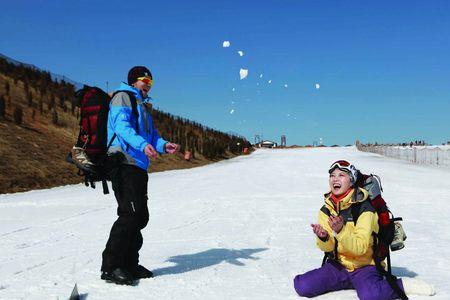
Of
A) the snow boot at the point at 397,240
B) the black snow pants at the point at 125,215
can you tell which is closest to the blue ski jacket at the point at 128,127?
the black snow pants at the point at 125,215

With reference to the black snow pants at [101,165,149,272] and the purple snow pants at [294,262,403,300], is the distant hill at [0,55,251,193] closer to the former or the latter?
the black snow pants at [101,165,149,272]

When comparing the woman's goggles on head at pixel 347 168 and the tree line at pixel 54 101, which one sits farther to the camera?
the tree line at pixel 54 101

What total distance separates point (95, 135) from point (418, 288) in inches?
116

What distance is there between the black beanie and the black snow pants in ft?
2.85

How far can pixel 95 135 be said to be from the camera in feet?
14.1

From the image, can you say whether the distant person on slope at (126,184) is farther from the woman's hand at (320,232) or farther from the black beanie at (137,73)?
the woman's hand at (320,232)

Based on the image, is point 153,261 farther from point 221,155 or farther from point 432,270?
point 221,155

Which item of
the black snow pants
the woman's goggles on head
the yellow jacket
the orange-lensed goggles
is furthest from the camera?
the orange-lensed goggles

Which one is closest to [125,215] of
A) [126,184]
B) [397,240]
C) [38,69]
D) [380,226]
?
[126,184]

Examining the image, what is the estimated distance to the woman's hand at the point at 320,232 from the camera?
3530 millimetres

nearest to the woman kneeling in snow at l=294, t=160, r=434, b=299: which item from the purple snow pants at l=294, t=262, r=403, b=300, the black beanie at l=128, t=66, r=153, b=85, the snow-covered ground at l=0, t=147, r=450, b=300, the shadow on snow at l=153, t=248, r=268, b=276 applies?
the purple snow pants at l=294, t=262, r=403, b=300

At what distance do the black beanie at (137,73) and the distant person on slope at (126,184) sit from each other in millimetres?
180

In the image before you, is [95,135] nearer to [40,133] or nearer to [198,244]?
[198,244]

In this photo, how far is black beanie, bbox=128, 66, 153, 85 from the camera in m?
4.62
